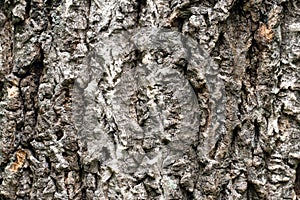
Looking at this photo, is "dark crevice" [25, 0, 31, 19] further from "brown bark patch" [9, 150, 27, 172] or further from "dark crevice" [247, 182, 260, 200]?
"dark crevice" [247, 182, 260, 200]

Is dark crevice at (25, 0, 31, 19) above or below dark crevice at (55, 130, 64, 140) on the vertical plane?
above

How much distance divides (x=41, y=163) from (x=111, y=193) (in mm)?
197

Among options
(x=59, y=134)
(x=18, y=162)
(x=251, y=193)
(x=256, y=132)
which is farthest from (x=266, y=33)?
(x=18, y=162)

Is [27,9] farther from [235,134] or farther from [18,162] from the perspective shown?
[235,134]

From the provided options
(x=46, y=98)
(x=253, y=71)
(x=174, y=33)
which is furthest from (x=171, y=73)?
(x=46, y=98)

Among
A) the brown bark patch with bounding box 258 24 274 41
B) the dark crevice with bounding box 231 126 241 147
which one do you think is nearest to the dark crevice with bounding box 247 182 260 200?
the dark crevice with bounding box 231 126 241 147

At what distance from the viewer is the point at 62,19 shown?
4.04 ft

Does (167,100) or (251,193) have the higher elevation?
(167,100)

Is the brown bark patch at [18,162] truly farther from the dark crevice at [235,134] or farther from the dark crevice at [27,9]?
the dark crevice at [235,134]

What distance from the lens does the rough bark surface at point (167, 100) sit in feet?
3.97

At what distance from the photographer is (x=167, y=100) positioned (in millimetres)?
1220

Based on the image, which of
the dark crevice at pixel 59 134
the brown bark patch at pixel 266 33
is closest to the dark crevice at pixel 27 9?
the dark crevice at pixel 59 134

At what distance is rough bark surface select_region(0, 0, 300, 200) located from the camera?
47.6 inches

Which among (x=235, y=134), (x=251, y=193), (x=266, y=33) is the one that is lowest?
(x=251, y=193)
